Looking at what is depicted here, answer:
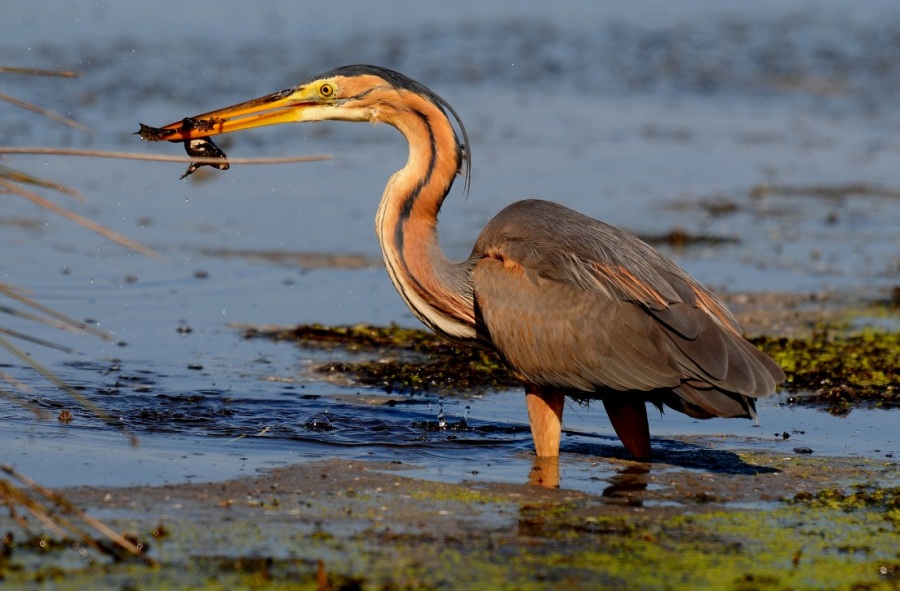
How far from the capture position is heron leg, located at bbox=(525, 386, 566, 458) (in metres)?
6.39

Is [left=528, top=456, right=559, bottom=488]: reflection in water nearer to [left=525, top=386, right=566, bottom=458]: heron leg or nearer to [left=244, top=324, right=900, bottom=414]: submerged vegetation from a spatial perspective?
[left=525, top=386, right=566, bottom=458]: heron leg

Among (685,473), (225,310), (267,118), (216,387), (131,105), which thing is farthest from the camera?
(131,105)

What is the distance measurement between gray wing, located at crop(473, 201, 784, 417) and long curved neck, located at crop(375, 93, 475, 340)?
19 cm

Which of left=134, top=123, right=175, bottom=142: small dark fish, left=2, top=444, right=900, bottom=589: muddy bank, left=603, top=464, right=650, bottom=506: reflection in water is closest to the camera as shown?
left=2, top=444, right=900, bottom=589: muddy bank

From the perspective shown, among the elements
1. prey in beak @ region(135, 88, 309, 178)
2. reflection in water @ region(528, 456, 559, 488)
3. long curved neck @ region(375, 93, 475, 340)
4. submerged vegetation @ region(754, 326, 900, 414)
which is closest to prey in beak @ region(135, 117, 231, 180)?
prey in beak @ region(135, 88, 309, 178)

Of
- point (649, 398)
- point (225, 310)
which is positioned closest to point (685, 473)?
point (649, 398)

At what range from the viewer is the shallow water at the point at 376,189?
273 inches

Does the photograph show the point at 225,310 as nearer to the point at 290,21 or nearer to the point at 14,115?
the point at 14,115

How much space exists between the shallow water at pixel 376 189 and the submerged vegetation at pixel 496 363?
0.29 m

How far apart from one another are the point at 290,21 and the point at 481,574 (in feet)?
65.3

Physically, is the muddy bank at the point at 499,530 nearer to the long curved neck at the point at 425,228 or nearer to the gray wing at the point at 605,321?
the gray wing at the point at 605,321

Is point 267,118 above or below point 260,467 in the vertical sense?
above

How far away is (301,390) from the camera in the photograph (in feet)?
25.4

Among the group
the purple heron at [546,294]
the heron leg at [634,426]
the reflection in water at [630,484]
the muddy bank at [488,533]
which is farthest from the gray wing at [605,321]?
the muddy bank at [488,533]
